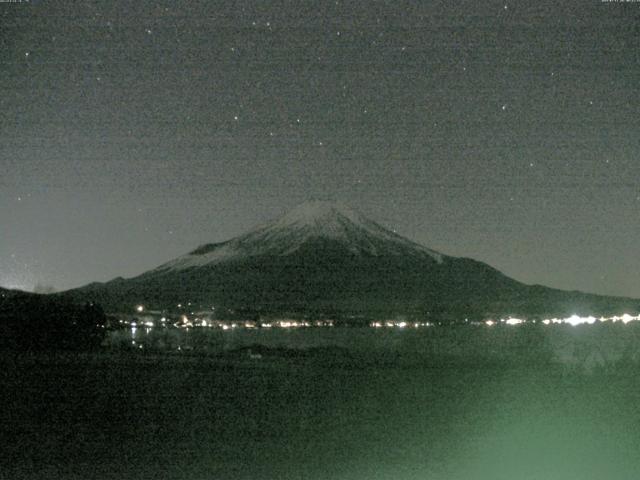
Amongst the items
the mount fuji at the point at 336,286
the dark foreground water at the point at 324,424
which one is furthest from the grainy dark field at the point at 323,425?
the mount fuji at the point at 336,286

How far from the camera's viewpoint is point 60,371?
2400 cm

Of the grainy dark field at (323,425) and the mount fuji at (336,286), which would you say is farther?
the mount fuji at (336,286)

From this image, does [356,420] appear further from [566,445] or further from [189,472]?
[189,472]

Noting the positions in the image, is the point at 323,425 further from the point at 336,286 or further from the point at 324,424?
the point at 336,286

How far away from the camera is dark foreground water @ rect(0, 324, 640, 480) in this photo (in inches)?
421

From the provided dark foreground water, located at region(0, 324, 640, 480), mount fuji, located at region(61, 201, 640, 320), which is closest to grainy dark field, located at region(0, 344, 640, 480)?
dark foreground water, located at region(0, 324, 640, 480)

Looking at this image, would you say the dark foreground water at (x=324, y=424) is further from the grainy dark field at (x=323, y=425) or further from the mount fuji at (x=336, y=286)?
the mount fuji at (x=336, y=286)

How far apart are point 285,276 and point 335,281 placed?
8638mm

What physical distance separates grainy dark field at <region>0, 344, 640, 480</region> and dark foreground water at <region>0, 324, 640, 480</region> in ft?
0.08

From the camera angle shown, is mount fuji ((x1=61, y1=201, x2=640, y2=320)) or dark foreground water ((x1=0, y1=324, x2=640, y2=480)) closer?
dark foreground water ((x1=0, y1=324, x2=640, y2=480))

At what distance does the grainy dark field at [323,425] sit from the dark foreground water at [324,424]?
0.03 meters

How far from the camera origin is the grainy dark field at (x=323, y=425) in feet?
35.1

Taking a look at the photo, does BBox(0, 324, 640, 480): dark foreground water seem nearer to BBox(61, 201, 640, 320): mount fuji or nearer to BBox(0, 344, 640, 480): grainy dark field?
BBox(0, 344, 640, 480): grainy dark field

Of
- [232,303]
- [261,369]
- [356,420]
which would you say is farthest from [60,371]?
[232,303]
